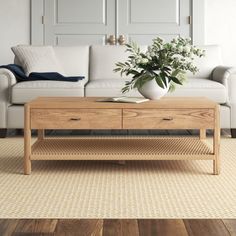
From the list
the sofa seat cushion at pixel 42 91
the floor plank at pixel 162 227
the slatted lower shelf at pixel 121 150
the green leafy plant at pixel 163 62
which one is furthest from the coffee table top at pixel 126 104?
the sofa seat cushion at pixel 42 91

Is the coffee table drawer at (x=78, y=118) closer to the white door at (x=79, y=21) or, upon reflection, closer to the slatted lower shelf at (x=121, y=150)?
the slatted lower shelf at (x=121, y=150)

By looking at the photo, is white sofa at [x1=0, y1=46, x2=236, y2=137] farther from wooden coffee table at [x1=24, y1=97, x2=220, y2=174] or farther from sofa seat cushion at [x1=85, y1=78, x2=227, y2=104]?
wooden coffee table at [x1=24, y1=97, x2=220, y2=174]

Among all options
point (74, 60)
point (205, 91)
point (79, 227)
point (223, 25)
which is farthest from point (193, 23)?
point (79, 227)

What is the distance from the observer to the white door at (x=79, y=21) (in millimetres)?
6766

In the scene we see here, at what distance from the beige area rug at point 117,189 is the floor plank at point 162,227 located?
0.09m

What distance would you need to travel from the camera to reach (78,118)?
3197 mm

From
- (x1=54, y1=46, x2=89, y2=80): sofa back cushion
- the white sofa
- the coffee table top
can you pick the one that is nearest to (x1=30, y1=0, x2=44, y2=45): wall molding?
(x1=54, y1=46, x2=89, y2=80): sofa back cushion

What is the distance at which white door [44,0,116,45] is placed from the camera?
6766 millimetres

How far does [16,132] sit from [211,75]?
6.13 ft

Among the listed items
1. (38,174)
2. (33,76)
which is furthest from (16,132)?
(38,174)

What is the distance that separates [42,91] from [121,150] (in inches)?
59.8

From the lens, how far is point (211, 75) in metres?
5.15

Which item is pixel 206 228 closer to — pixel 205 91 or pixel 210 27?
pixel 205 91

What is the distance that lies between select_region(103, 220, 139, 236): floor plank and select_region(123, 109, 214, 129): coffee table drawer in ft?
3.39
